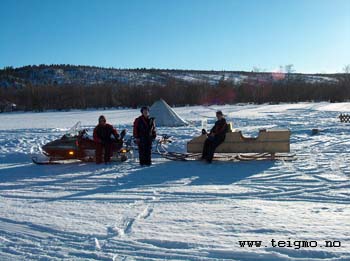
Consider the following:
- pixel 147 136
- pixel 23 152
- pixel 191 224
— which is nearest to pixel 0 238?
pixel 191 224

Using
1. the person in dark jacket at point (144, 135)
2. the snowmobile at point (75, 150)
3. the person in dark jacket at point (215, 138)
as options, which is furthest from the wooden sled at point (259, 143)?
the snowmobile at point (75, 150)

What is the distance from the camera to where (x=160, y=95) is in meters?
57.8

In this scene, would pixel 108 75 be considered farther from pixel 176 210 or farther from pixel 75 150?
pixel 176 210

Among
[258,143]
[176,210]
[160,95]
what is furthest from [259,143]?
[160,95]

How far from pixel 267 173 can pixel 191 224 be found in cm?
327

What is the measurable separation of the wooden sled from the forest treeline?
46727 millimetres

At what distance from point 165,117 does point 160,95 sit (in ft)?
123

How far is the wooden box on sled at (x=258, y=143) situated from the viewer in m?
8.83

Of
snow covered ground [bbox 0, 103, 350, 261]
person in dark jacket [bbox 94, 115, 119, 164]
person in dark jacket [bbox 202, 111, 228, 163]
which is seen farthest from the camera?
person in dark jacket [bbox 94, 115, 119, 164]

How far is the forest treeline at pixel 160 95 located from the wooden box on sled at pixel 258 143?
4672 centimetres

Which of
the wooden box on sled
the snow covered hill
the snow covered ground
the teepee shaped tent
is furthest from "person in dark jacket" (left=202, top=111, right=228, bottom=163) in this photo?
the snow covered hill

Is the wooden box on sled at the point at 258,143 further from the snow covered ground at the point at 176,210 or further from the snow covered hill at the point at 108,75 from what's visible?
the snow covered hill at the point at 108,75

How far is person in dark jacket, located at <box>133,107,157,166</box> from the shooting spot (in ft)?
28.0

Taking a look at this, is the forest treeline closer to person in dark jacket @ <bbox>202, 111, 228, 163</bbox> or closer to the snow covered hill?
the snow covered hill
